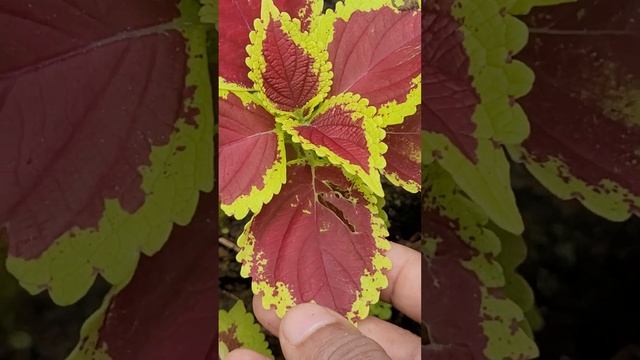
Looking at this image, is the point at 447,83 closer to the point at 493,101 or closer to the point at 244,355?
the point at 493,101

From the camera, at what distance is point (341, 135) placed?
0.33 metres

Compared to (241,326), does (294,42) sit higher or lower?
higher

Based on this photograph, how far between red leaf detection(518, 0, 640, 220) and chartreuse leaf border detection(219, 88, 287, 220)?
128mm

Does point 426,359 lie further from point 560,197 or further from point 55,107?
point 55,107

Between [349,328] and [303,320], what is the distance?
0.02 metres

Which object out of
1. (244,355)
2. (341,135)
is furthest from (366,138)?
(244,355)

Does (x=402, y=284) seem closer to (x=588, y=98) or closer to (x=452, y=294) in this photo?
(x=452, y=294)

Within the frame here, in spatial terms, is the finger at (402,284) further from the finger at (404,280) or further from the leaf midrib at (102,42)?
the leaf midrib at (102,42)

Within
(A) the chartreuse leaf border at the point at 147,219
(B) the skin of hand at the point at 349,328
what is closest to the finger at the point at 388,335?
(B) the skin of hand at the point at 349,328

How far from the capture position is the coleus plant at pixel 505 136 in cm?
35

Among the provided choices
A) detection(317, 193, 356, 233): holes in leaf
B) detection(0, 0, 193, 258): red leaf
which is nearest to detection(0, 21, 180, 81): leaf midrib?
detection(0, 0, 193, 258): red leaf

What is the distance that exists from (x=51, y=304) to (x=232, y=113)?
0.12m

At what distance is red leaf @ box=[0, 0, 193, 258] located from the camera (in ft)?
1.04

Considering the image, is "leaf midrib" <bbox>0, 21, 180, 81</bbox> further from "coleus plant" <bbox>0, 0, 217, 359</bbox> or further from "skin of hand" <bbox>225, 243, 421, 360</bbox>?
"skin of hand" <bbox>225, 243, 421, 360</bbox>
